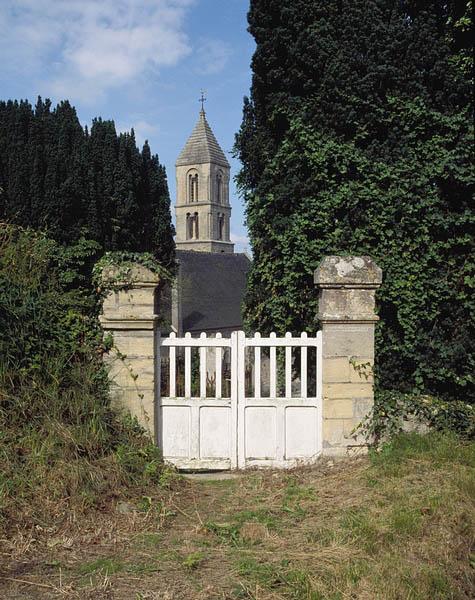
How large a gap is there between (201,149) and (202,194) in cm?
459

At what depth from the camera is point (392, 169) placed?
5887mm

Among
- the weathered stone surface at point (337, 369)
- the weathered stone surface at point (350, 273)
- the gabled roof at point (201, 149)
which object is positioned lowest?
the weathered stone surface at point (337, 369)

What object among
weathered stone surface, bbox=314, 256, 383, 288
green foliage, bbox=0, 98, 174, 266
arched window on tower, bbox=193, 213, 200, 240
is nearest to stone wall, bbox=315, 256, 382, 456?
weathered stone surface, bbox=314, 256, 383, 288

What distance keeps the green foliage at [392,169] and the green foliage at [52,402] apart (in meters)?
2.40

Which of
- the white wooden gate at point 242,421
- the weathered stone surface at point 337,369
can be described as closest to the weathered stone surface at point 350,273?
the white wooden gate at point 242,421

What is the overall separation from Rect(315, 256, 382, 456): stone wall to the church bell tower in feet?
158

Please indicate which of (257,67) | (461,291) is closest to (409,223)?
(461,291)

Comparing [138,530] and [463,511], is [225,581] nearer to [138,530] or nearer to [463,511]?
[138,530]

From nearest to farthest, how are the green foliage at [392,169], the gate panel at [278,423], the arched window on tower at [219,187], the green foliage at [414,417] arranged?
the green foliage at [414,417] < the gate panel at [278,423] < the green foliage at [392,169] < the arched window on tower at [219,187]

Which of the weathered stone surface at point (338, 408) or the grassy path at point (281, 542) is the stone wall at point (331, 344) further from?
the grassy path at point (281, 542)

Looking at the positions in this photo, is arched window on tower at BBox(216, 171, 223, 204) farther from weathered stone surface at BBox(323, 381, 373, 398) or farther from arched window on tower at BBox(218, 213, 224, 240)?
weathered stone surface at BBox(323, 381, 373, 398)

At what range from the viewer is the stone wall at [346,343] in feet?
18.3

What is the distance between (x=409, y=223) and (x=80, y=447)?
393cm

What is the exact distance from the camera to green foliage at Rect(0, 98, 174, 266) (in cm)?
642
